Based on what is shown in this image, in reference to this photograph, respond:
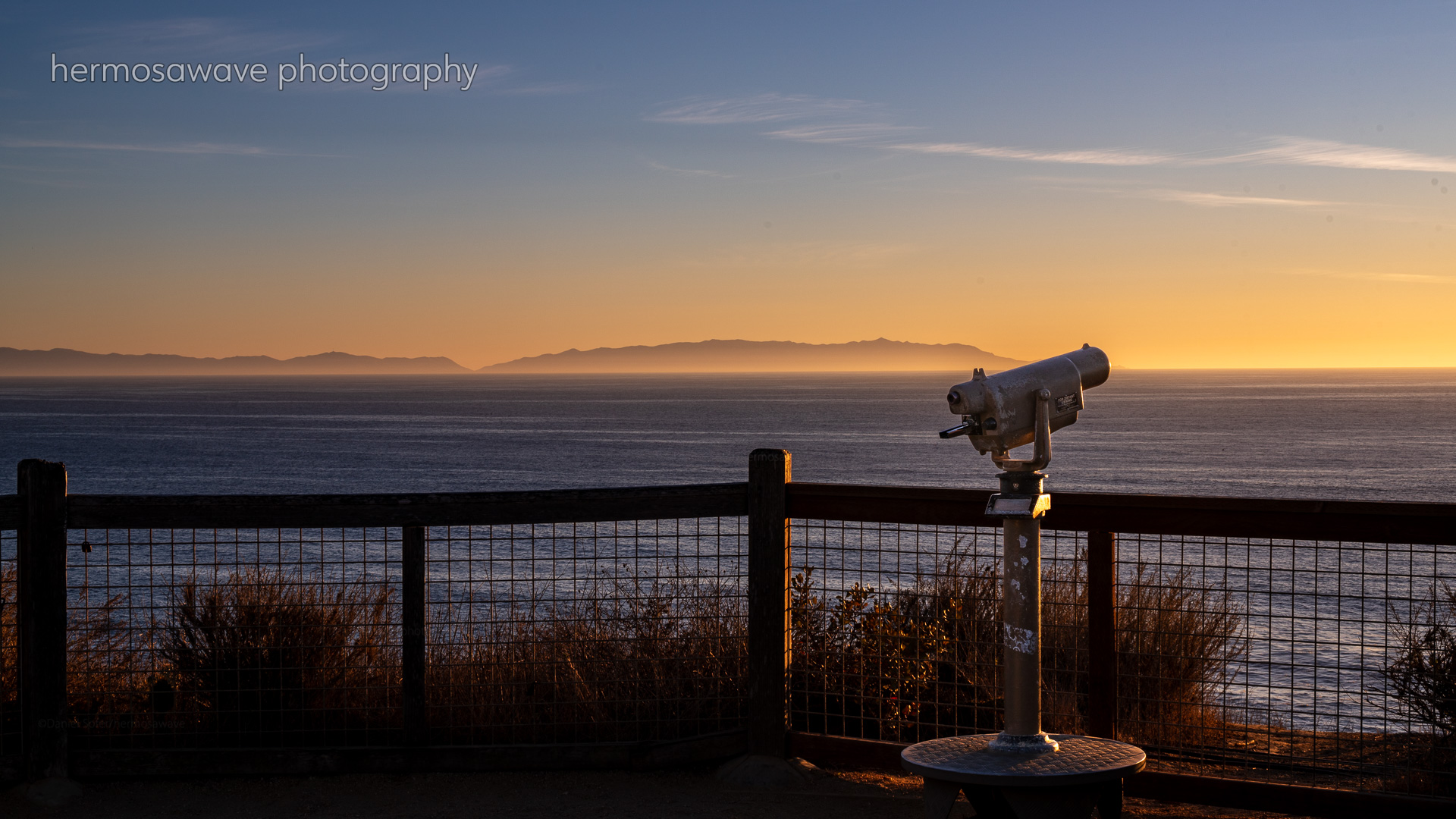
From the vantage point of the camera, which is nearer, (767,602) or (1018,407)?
(1018,407)

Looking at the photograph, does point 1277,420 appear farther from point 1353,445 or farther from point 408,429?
point 408,429

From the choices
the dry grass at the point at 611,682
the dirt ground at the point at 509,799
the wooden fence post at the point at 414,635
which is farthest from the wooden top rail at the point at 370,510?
the dirt ground at the point at 509,799

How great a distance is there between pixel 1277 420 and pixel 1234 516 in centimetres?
13454

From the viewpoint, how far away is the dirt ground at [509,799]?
213 inches

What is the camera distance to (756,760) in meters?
5.95

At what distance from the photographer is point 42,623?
5.62 metres

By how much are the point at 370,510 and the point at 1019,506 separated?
3.15 metres

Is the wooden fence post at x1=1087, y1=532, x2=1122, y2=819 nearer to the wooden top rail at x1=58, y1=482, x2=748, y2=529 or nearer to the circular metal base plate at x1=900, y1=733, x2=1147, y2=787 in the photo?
the circular metal base plate at x1=900, y1=733, x2=1147, y2=787

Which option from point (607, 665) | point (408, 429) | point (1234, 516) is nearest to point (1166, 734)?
point (1234, 516)

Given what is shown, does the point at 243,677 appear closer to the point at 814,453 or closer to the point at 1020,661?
the point at 1020,661

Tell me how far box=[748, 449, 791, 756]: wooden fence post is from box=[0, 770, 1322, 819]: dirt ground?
33 centimetres

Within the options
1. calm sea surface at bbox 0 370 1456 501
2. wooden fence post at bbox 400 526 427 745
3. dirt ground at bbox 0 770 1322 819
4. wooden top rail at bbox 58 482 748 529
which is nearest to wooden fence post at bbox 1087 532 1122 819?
dirt ground at bbox 0 770 1322 819

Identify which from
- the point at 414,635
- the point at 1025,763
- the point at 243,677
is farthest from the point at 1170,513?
the point at 243,677

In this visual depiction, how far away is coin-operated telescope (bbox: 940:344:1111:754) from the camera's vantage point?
171 inches
